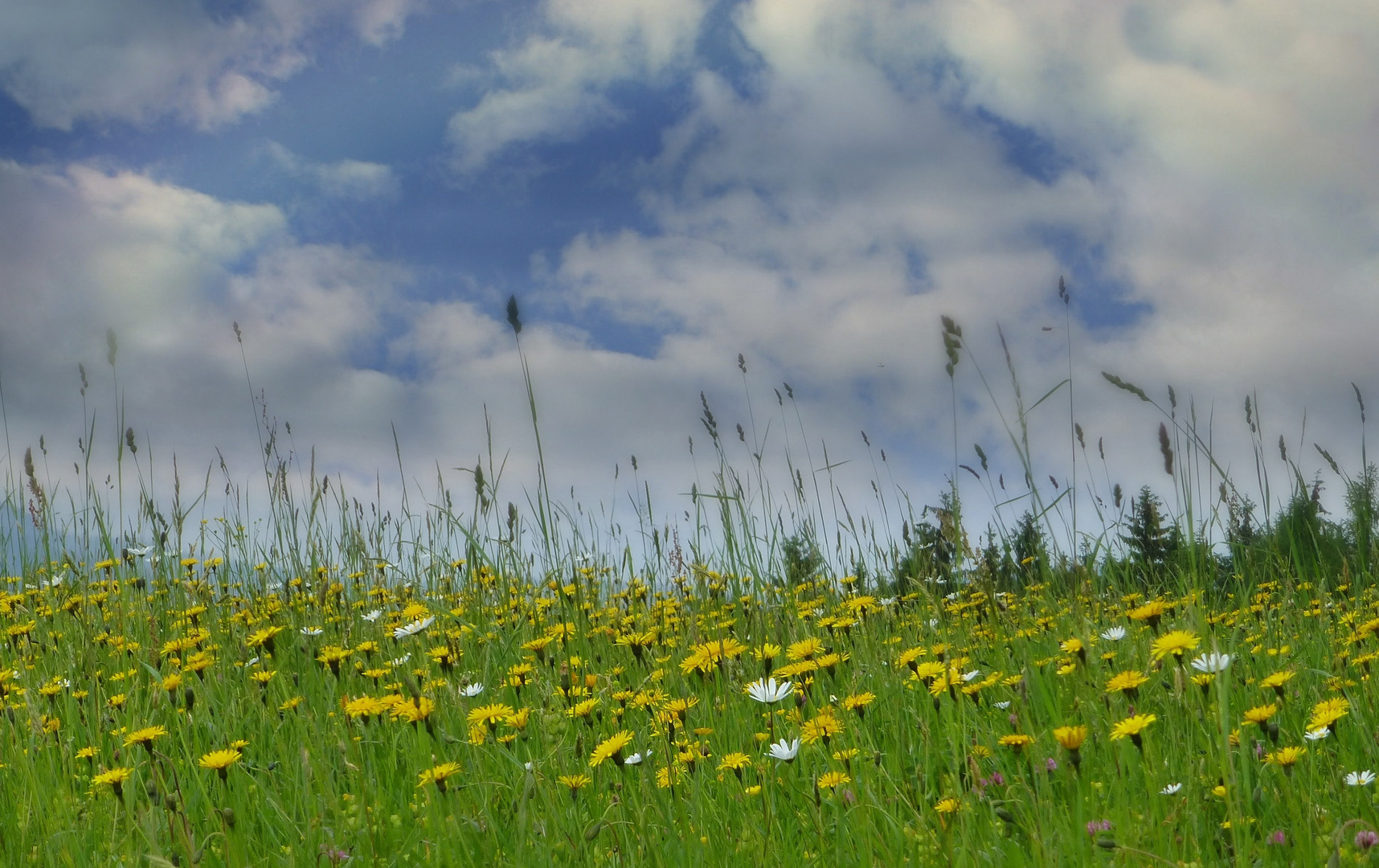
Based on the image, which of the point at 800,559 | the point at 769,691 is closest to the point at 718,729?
the point at 769,691

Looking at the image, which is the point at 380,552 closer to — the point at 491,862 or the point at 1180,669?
the point at 491,862

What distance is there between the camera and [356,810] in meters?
2.40

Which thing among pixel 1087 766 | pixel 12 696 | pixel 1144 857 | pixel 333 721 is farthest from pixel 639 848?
pixel 12 696

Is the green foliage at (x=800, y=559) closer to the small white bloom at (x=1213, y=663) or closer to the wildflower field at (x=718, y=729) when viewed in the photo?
the wildflower field at (x=718, y=729)

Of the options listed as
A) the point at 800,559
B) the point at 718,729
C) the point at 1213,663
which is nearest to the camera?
the point at 1213,663

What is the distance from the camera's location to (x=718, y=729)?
3135 mm

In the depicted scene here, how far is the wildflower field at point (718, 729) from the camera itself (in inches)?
84.7

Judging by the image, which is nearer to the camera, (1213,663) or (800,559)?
(1213,663)

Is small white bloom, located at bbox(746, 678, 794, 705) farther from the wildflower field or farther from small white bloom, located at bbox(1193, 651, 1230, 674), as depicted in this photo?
small white bloom, located at bbox(1193, 651, 1230, 674)

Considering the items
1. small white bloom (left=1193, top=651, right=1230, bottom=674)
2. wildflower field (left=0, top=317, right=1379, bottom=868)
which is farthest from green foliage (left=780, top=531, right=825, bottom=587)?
small white bloom (left=1193, top=651, right=1230, bottom=674)

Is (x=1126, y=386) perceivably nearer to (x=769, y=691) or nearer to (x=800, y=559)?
(x=769, y=691)

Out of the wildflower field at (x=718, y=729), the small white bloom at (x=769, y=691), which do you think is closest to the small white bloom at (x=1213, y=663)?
the wildflower field at (x=718, y=729)

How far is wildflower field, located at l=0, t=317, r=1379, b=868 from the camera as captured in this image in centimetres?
215

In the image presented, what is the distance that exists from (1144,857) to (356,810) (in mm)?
1845
